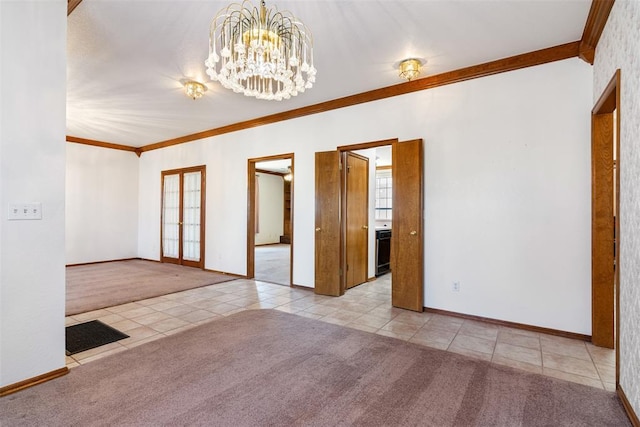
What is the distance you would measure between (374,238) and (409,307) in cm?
193

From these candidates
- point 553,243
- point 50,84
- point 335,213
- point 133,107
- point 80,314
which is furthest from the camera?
point 133,107

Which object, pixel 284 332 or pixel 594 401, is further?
pixel 284 332

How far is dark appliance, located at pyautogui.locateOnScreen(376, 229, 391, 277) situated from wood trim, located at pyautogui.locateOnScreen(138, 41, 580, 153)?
257cm

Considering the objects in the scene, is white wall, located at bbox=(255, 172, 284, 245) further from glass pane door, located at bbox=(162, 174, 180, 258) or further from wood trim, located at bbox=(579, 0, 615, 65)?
wood trim, located at bbox=(579, 0, 615, 65)

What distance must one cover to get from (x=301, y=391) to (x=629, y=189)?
2402mm

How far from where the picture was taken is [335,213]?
455 cm

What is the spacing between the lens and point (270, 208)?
Answer: 39.4ft

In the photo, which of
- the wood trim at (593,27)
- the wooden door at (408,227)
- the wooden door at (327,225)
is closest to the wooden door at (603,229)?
the wood trim at (593,27)

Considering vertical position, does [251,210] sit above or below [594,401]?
above

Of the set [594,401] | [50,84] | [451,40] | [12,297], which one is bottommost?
[594,401]

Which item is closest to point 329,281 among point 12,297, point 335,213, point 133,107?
point 335,213

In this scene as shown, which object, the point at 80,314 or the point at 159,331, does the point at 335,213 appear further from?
the point at 80,314

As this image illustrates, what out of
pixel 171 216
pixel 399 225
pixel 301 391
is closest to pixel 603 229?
pixel 399 225

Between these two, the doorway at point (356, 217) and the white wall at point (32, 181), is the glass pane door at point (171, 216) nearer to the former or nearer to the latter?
the doorway at point (356, 217)
